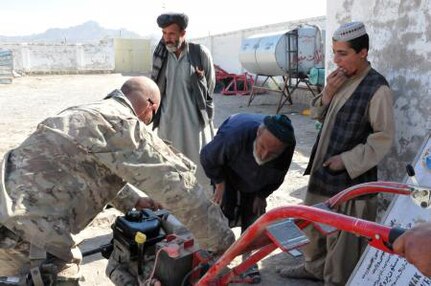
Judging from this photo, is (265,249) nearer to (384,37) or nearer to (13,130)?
(384,37)

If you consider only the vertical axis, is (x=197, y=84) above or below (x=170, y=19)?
below

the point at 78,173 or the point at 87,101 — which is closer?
the point at 78,173

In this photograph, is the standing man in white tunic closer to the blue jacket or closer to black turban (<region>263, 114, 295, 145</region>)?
the blue jacket

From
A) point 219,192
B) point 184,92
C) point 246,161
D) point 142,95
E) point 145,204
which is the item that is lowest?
point 219,192

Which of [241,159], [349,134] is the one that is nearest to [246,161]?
[241,159]

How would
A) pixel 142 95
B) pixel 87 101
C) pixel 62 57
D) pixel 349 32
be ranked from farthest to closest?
pixel 62 57, pixel 87 101, pixel 349 32, pixel 142 95

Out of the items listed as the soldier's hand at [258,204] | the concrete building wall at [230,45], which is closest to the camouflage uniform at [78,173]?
the soldier's hand at [258,204]

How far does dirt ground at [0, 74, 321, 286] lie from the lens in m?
3.76

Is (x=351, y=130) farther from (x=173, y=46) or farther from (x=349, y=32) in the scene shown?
(x=173, y=46)

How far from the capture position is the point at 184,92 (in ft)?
13.3

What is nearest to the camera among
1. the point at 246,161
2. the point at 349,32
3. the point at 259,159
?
the point at 349,32

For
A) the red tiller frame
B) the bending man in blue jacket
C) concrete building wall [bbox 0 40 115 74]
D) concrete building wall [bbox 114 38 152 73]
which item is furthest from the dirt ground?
concrete building wall [bbox 114 38 152 73]

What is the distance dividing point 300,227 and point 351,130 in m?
1.16

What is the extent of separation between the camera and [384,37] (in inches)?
128
